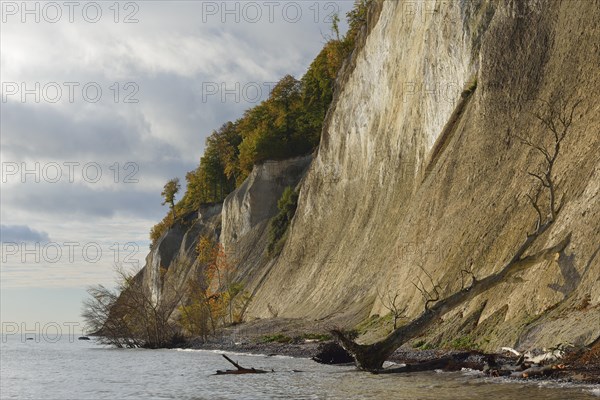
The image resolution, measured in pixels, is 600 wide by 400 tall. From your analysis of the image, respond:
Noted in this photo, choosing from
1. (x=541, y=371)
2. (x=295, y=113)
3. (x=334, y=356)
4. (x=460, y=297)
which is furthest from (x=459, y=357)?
(x=295, y=113)

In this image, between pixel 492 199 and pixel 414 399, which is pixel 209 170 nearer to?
pixel 492 199

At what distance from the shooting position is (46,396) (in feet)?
81.0

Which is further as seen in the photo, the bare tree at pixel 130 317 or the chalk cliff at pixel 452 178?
the bare tree at pixel 130 317

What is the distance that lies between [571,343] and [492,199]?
41.5 feet

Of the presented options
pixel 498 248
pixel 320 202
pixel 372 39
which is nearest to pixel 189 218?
pixel 320 202

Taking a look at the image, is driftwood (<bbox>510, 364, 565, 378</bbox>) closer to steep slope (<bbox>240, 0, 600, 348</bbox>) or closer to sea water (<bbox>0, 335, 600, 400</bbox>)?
sea water (<bbox>0, 335, 600, 400</bbox>)

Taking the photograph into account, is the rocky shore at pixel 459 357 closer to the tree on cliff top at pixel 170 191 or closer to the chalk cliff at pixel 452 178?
the chalk cliff at pixel 452 178

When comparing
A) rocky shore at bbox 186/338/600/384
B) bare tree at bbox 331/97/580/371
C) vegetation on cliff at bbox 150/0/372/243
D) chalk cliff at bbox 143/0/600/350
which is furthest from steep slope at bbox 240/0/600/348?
vegetation on cliff at bbox 150/0/372/243

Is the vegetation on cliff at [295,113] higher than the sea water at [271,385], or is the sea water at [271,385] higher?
the vegetation on cliff at [295,113]

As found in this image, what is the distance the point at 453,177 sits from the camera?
3806cm

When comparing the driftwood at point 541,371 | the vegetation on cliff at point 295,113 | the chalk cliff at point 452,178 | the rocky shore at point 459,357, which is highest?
the vegetation on cliff at point 295,113

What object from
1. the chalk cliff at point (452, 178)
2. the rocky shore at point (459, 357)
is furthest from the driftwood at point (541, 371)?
the chalk cliff at point (452, 178)

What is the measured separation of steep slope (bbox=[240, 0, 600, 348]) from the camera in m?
25.7

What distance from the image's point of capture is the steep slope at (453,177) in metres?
25.7
